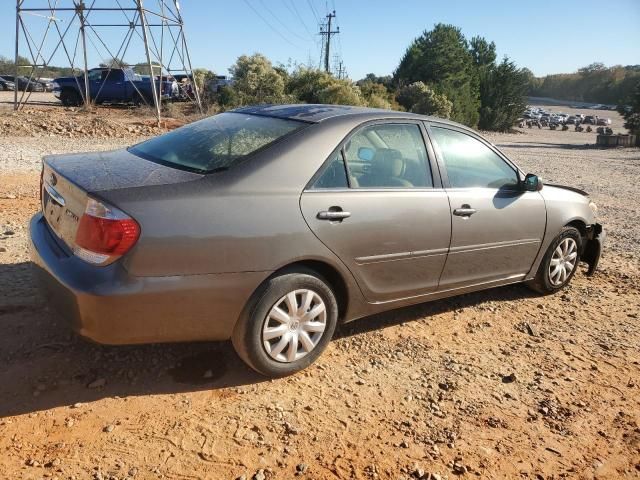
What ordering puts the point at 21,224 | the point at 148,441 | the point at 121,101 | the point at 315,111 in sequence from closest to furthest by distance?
the point at 148,441
the point at 315,111
the point at 21,224
the point at 121,101

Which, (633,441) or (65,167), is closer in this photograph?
(633,441)

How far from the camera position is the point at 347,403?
3.04 m

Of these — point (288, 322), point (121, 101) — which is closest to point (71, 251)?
point (288, 322)

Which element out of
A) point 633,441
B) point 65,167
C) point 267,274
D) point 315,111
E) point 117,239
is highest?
point 315,111

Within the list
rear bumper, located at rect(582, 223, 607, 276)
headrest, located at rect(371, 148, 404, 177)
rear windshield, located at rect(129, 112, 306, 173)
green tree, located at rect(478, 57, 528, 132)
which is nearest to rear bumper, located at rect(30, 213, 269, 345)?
rear windshield, located at rect(129, 112, 306, 173)

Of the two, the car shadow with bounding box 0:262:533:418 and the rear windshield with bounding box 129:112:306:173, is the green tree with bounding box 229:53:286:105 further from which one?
the car shadow with bounding box 0:262:533:418

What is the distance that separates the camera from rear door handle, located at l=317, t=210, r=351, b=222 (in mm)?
3133

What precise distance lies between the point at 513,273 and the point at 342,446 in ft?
8.04

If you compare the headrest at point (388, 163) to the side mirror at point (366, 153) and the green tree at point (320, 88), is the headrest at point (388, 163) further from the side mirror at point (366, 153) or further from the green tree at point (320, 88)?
the green tree at point (320, 88)

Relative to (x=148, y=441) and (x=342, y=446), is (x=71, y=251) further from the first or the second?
(x=342, y=446)

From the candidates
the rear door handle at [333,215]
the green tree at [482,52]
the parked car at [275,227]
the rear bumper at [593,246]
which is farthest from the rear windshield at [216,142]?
the green tree at [482,52]

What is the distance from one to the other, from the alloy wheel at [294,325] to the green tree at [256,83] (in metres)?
21.8

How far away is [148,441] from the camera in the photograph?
8.48ft

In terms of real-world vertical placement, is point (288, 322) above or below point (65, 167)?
below
